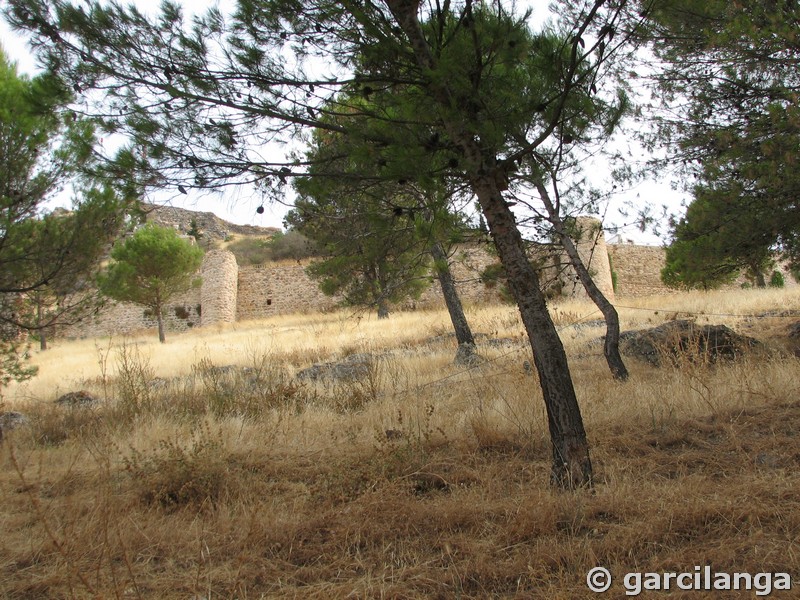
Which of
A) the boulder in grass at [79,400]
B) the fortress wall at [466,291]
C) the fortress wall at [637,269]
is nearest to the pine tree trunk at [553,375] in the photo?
the boulder in grass at [79,400]

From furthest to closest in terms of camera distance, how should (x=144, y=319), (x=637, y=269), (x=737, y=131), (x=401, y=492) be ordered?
1. (x=144, y=319)
2. (x=637, y=269)
3. (x=737, y=131)
4. (x=401, y=492)

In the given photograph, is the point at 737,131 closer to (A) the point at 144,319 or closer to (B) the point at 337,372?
(B) the point at 337,372

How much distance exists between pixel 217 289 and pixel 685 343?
2015 centimetres

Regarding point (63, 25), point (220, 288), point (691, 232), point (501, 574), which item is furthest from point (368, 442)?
point (220, 288)

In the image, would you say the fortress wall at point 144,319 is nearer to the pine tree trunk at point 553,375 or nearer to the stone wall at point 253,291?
the stone wall at point 253,291

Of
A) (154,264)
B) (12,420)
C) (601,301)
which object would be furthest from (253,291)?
(601,301)

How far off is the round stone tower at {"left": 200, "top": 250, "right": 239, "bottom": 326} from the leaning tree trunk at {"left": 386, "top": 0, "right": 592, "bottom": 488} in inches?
830

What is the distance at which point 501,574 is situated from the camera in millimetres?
2201

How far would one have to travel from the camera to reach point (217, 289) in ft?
75.6

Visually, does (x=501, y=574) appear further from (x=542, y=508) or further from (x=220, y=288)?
(x=220, y=288)

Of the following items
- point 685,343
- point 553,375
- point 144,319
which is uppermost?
point 553,375

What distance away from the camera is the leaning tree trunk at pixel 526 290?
9.67 feet

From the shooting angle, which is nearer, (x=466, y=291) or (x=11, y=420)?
(x=11, y=420)

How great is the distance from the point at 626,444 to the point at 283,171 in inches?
112
